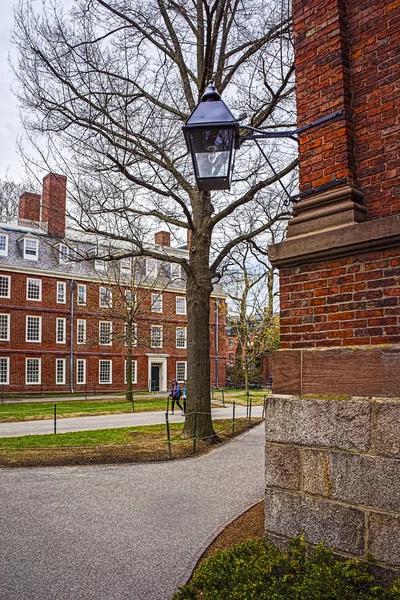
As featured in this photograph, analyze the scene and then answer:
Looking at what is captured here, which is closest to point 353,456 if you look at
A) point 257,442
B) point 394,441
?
point 394,441

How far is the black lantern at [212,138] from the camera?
480 centimetres

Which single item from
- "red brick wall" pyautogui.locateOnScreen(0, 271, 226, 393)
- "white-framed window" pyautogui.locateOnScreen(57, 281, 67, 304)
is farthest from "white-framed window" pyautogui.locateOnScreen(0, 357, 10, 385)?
"white-framed window" pyautogui.locateOnScreen(57, 281, 67, 304)

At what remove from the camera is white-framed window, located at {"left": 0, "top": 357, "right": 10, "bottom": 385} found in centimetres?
A: 3619

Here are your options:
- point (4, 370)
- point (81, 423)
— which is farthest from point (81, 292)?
point (81, 423)

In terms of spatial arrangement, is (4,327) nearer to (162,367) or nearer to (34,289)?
(34,289)

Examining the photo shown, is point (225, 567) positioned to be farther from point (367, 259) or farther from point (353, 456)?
point (367, 259)

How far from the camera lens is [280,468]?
4.56 meters

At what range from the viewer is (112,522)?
6.66 m

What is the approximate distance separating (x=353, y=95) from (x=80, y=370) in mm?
37269

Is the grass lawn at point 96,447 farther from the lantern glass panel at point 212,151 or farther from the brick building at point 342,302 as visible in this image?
the lantern glass panel at point 212,151

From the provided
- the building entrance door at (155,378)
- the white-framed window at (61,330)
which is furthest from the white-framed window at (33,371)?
the building entrance door at (155,378)

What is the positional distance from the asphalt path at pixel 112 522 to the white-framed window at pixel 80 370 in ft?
98.8

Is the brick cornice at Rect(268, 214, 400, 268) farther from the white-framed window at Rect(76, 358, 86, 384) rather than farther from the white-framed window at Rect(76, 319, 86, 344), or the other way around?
the white-framed window at Rect(76, 358, 86, 384)

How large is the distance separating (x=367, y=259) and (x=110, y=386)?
38.6m
